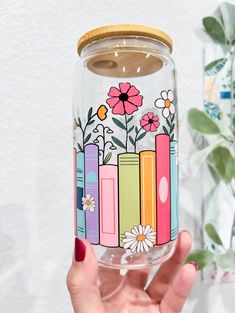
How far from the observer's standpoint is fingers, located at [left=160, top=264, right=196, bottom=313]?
0.49 m

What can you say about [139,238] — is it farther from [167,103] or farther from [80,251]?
[167,103]

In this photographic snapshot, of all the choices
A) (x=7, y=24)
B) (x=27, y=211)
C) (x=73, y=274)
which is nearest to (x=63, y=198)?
(x=27, y=211)

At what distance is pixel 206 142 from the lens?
2.44ft

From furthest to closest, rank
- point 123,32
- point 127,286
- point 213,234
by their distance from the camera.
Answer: point 213,234
point 127,286
point 123,32

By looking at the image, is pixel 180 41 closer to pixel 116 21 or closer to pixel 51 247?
pixel 116 21

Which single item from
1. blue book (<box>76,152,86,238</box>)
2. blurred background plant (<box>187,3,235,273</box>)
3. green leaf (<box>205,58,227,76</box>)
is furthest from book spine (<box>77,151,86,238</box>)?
green leaf (<box>205,58,227,76</box>)

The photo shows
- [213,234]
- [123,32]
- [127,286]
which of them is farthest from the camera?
[213,234]

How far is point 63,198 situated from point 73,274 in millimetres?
260

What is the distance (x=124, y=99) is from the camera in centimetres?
43

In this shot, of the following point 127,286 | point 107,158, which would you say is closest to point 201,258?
point 127,286

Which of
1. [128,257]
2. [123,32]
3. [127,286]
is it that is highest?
[123,32]

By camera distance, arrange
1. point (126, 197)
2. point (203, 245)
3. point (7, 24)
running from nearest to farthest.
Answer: point (126, 197) → point (7, 24) → point (203, 245)

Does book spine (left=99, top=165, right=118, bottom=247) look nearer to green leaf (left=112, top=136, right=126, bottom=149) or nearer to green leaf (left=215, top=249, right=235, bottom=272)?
green leaf (left=112, top=136, right=126, bottom=149)

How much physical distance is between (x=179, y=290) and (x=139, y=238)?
148mm
